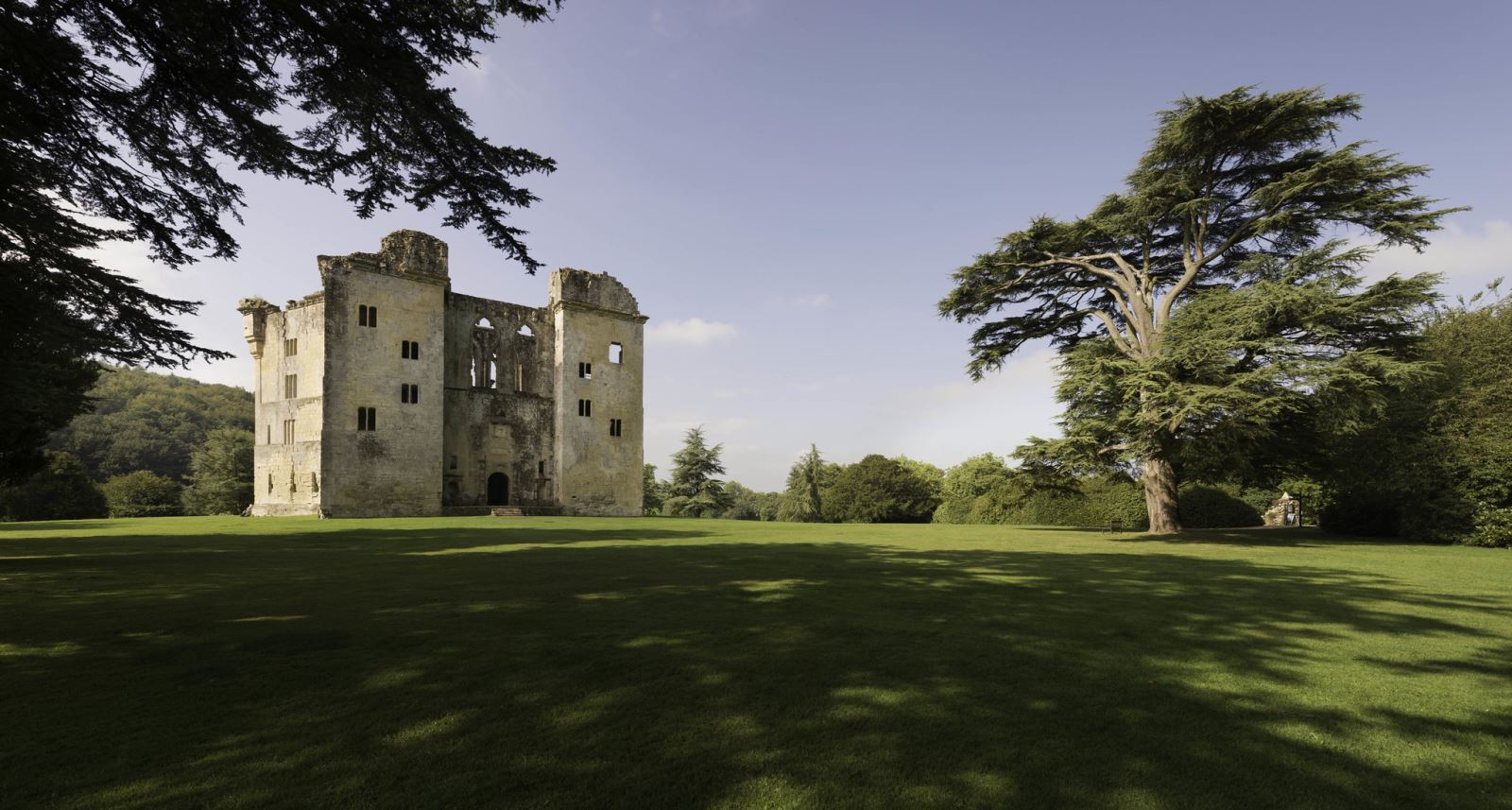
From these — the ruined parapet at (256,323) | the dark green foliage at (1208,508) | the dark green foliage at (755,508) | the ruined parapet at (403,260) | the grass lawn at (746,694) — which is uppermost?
the ruined parapet at (403,260)

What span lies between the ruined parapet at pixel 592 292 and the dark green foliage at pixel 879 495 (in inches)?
805

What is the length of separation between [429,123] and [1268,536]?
85.3ft

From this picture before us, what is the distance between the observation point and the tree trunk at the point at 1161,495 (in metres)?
21.2

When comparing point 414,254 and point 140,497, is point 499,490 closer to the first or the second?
point 414,254

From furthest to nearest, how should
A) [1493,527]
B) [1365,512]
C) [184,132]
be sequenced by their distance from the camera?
[1365,512] < [1493,527] < [184,132]

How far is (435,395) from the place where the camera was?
36.2 meters

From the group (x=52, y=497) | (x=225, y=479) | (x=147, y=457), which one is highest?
(x=147, y=457)

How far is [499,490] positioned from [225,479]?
26359 mm

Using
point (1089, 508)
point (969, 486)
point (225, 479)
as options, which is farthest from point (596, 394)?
point (225, 479)

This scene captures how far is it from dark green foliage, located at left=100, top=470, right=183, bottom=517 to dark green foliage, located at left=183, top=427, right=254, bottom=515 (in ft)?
6.20

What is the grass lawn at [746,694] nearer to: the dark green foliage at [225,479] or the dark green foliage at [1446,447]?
the dark green foliage at [1446,447]

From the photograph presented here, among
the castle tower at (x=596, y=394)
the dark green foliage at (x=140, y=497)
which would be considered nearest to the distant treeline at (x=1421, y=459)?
the castle tower at (x=596, y=394)

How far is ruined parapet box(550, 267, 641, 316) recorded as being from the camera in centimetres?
4147

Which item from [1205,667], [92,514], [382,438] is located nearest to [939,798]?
[1205,667]
